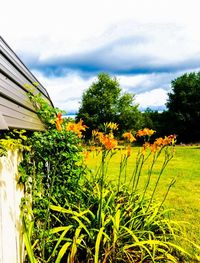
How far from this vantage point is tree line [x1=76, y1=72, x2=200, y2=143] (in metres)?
33.7

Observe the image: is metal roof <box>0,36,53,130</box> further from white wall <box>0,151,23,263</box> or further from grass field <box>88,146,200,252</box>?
grass field <box>88,146,200,252</box>

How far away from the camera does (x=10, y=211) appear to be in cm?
307

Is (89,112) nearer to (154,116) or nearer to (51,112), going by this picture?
(154,116)

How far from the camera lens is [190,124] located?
38.0 metres

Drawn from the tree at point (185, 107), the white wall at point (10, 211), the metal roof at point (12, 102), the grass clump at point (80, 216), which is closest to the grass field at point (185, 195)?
the grass clump at point (80, 216)

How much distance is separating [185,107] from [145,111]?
532 centimetres

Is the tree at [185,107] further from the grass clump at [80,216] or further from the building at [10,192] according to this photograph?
the building at [10,192]

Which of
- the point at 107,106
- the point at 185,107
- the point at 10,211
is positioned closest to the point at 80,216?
the point at 10,211

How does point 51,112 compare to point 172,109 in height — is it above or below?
below

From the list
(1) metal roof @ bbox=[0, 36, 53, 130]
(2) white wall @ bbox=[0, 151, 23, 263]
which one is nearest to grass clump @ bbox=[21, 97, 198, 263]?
(2) white wall @ bbox=[0, 151, 23, 263]

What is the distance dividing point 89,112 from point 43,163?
97.2 feet

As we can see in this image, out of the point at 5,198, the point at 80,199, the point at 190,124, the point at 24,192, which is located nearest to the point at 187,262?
the point at 80,199

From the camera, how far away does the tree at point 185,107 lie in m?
37.8

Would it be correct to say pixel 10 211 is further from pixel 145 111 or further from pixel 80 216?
pixel 145 111
